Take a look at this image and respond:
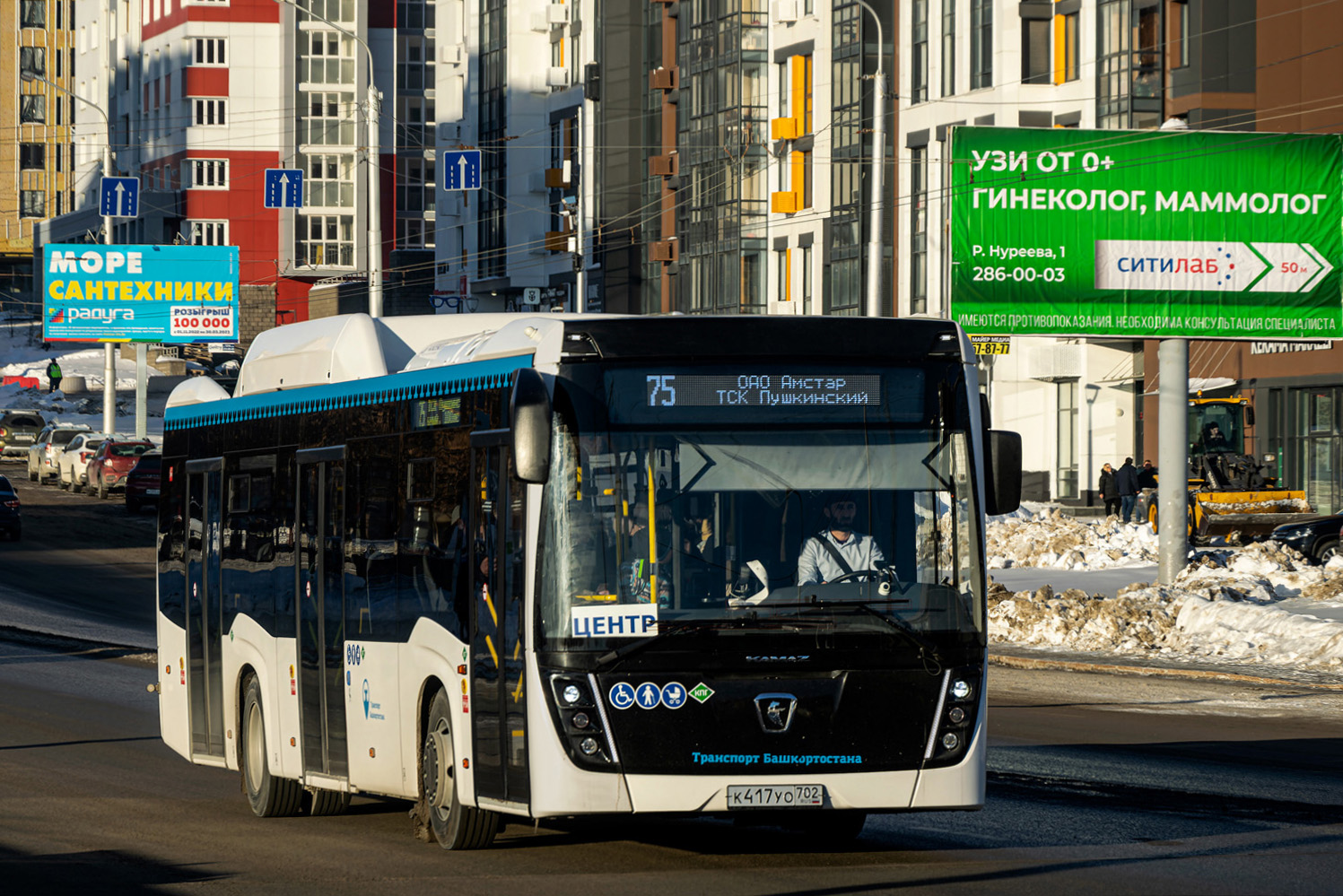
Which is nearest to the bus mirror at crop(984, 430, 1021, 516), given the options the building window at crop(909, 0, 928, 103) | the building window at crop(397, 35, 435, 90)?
the building window at crop(909, 0, 928, 103)

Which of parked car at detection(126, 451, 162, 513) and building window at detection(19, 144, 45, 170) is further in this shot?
building window at detection(19, 144, 45, 170)

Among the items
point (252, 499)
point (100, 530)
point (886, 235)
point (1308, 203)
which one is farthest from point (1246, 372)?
point (252, 499)

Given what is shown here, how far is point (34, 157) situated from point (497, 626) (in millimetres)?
160364

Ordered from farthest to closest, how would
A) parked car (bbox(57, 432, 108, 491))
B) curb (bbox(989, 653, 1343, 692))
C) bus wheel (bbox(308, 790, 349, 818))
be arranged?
parked car (bbox(57, 432, 108, 491)), curb (bbox(989, 653, 1343, 692)), bus wheel (bbox(308, 790, 349, 818))

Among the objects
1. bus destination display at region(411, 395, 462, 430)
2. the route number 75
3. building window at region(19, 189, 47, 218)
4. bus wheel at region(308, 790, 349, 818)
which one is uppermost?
building window at region(19, 189, 47, 218)

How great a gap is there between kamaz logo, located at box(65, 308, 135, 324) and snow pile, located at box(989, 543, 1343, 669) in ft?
146

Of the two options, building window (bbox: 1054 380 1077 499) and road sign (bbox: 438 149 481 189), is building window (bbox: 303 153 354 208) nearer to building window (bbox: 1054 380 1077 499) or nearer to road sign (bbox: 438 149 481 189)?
road sign (bbox: 438 149 481 189)

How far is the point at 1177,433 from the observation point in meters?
32.2

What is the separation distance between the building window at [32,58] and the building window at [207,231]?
47307 millimetres

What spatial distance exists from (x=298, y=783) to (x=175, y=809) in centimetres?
84

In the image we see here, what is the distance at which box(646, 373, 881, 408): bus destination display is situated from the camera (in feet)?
32.6

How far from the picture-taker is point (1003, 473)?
10.3 meters

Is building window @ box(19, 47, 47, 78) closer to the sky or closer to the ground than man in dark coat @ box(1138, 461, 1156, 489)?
closer to the sky

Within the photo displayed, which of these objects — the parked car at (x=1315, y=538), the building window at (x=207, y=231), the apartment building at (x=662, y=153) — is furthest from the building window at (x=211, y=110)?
the parked car at (x=1315, y=538)
